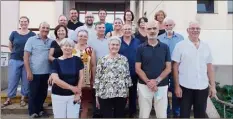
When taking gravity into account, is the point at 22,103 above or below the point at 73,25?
below

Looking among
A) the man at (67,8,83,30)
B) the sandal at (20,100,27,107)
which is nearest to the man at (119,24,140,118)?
the man at (67,8,83,30)

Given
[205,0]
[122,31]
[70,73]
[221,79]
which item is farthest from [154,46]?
[205,0]

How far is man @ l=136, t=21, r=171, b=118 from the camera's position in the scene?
13.3 ft

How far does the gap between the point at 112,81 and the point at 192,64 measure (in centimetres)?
117

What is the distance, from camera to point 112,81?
13.5ft

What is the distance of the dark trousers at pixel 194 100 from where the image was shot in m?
4.18

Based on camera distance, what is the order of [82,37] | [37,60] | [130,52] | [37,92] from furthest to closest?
[37,92], [37,60], [130,52], [82,37]

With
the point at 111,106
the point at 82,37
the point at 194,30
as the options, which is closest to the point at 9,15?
the point at 82,37

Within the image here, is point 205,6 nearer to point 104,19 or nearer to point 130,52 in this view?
point 104,19

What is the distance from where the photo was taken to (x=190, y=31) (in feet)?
13.8

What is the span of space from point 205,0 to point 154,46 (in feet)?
26.2

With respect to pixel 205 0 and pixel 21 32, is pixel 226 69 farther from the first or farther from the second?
pixel 21 32

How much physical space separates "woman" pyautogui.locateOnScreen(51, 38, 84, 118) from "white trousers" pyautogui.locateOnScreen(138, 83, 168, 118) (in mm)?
892

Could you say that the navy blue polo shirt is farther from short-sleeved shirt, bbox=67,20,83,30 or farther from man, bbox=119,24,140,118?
short-sleeved shirt, bbox=67,20,83,30
